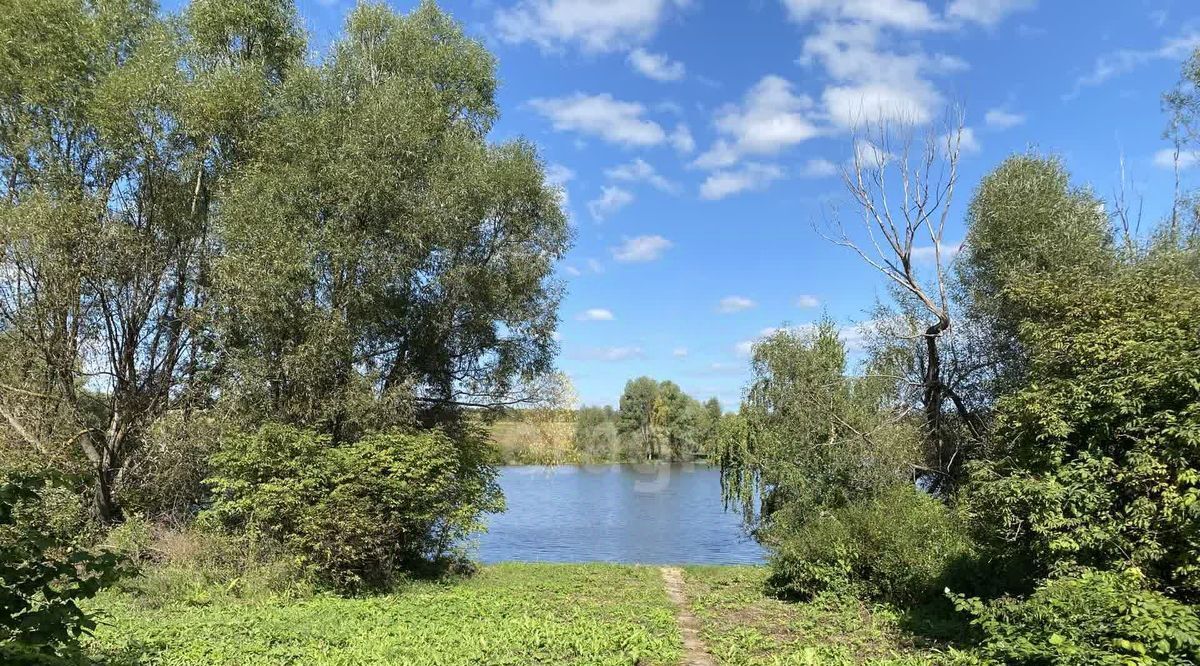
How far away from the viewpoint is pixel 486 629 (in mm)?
9016

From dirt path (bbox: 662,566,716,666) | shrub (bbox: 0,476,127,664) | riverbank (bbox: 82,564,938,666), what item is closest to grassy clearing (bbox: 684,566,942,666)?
riverbank (bbox: 82,564,938,666)

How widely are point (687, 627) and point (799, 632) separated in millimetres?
1590

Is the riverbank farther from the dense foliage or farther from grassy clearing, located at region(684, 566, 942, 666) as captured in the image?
the dense foliage

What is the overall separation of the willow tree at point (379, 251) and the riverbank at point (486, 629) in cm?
406

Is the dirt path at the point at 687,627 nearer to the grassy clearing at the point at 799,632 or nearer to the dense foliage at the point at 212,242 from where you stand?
the grassy clearing at the point at 799,632

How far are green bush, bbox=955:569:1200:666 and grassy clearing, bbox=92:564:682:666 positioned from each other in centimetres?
355

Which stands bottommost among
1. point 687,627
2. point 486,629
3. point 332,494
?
point 687,627

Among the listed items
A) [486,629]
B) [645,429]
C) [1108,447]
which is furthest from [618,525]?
[645,429]

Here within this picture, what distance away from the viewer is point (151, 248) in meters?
14.1

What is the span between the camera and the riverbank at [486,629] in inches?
296

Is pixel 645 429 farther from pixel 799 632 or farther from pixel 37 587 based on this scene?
pixel 37 587

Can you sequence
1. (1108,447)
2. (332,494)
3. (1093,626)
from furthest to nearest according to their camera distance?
(332,494) < (1108,447) < (1093,626)

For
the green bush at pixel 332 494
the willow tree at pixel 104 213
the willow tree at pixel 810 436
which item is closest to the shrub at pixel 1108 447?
the willow tree at pixel 810 436

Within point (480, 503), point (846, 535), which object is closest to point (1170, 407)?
point (846, 535)
